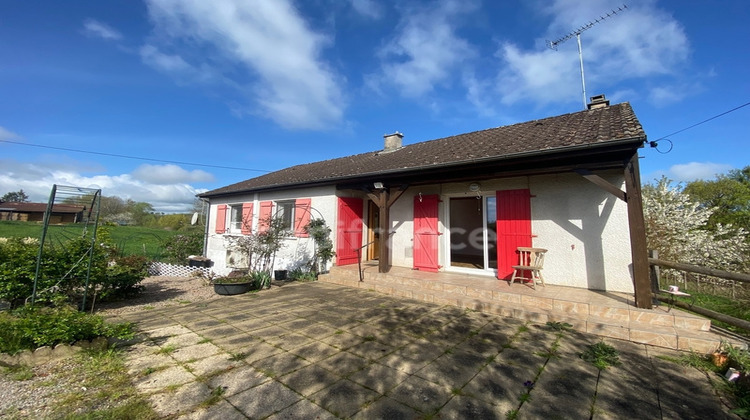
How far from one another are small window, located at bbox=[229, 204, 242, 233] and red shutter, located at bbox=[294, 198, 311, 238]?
147 inches

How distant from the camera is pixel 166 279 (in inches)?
Answer: 332

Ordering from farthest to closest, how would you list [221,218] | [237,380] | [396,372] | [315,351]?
[221,218], [315,351], [396,372], [237,380]

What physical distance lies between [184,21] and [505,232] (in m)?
9.04

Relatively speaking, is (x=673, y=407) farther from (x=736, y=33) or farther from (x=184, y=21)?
(x=184, y=21)

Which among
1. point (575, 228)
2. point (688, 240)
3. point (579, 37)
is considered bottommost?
point (688, 240)

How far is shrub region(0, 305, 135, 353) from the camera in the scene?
2666mm

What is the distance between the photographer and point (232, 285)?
6090 mm

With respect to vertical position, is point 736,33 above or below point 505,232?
above

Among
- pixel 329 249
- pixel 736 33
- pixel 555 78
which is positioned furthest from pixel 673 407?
pixel 555 78

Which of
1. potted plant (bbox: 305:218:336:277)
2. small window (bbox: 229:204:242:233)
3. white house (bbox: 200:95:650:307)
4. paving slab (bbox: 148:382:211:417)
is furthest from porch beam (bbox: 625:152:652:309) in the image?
small window (bbox: 229:204:242:233)

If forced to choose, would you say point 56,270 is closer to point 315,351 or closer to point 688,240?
point 315,351

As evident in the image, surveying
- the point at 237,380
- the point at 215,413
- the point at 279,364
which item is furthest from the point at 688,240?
the point at 215,413

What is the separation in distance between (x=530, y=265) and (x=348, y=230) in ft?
15.7

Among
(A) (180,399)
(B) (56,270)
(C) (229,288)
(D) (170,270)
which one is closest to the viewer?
(A) (180,399)
